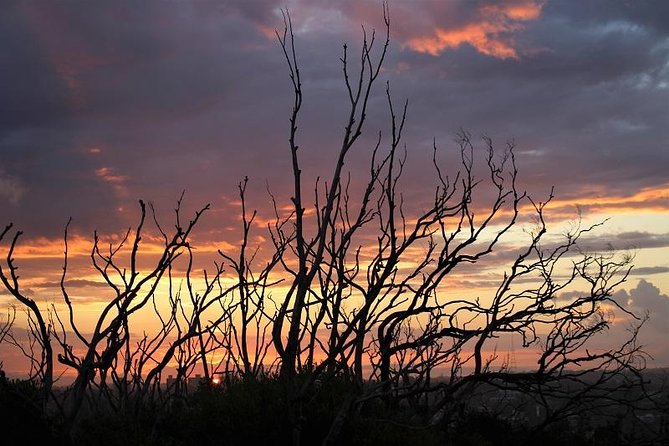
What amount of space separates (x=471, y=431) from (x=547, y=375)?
13.7 feet

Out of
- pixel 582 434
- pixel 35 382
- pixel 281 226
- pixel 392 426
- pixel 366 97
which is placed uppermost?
pixel 366 97

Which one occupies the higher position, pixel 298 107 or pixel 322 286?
pixel 298 107

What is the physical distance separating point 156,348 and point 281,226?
288cm

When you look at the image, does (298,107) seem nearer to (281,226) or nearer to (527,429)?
(281,226)

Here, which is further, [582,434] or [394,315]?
[582,434]

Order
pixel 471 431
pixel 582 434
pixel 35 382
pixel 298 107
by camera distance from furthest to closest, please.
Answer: pixel 582 434
pixel 471 431
pixel 35 382
pixel 298 107

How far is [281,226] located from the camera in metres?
11.8

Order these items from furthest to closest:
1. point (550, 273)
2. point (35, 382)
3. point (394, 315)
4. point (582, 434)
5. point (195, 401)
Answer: point (582, 434) → point (550, 273) → point (394, 315) → point (35, 382) → point (195, 401)

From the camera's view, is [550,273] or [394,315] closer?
[394,315]

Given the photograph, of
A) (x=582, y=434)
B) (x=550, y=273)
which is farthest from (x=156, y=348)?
(x=582, y=434)

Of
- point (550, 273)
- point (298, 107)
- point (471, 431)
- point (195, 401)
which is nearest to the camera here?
point (298, 107)

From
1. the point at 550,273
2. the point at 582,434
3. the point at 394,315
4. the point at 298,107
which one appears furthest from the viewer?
the point at 582,434

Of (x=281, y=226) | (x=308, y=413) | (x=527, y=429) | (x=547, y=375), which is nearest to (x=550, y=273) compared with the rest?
(x=547, y=375)

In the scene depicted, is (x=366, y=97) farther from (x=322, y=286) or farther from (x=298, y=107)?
(x=322, y=286)
